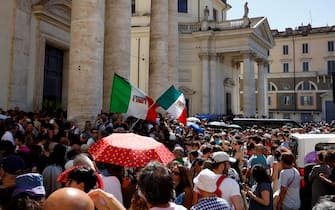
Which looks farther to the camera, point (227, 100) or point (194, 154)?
point (227, 100)

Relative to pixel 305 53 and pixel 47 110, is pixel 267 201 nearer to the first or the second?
pixel 47 110

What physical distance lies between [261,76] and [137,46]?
14.2m

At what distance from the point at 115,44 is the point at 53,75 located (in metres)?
4.55

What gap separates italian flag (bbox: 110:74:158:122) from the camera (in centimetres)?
866

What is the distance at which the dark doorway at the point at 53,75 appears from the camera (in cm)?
1742

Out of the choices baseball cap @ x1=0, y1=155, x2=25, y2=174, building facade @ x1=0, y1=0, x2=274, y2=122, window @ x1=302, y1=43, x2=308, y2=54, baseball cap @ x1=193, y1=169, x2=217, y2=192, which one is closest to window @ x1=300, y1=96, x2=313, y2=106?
window @ x1=302, y1=43, x2=308, y2=54

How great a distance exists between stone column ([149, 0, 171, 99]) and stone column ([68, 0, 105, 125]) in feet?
23.3

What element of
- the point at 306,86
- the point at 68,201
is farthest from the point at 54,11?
the point at 306,86

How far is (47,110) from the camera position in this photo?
52.6 ft

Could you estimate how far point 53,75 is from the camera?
18109 mm

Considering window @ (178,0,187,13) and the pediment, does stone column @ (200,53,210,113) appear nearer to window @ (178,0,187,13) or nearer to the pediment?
window @ (178,0,187,13)

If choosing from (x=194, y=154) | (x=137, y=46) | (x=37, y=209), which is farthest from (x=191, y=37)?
(x=37, y=209)

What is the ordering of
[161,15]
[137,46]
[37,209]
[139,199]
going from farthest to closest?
[137,46]
[161,15]
[139,199]
[37,209]

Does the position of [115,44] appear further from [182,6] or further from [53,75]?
[182,6]
